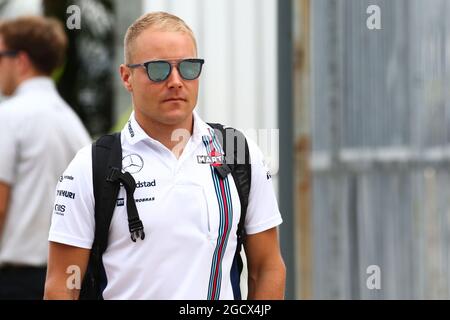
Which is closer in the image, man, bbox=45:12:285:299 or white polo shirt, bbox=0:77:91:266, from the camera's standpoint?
man, bbox=45:12:285:299

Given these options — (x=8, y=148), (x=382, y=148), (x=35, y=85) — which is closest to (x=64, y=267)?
(x=8, y=148)

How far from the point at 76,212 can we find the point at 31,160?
182 centimetres

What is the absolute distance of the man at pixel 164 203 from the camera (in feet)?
9.26

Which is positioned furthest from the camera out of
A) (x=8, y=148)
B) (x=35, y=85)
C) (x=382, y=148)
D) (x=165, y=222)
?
(x=382, y=148)

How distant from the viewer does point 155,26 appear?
2.89 metres

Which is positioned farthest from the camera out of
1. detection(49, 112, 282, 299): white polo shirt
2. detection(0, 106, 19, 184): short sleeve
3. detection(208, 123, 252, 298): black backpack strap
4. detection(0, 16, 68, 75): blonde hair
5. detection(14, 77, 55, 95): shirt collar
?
detection(0, 16, 68, 75): blonde hair

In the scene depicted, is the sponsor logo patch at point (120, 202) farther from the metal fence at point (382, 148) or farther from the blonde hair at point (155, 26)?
the metal fence at point (382, 148)

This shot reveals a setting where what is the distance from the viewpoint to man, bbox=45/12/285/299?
9.26 ft

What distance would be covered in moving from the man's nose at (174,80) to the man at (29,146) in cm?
189

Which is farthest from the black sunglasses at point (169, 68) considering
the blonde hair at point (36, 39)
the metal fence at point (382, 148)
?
the metal fence at point (382, 148)

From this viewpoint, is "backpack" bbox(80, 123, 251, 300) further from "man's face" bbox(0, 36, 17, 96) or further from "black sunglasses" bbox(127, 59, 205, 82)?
"man's face" bbox(0, 36, 17, 96)

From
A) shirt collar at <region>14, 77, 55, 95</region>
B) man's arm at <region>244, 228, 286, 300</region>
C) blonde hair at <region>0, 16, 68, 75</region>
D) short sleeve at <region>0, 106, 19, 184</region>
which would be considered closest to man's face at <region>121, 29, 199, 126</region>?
man's arm at <region>244, 228, 286, 300</region>

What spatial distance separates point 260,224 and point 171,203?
29 centimetres

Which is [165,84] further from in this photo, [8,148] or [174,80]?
[8,148]
